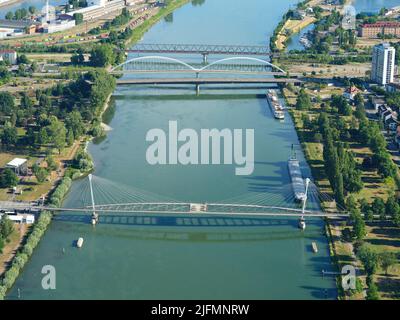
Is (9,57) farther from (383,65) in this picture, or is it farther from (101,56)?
(383,65)

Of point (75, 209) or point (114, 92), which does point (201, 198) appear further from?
point (114, 92)

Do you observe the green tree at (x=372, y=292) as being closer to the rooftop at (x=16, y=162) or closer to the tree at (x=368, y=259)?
the tree at (x=368, y=259)

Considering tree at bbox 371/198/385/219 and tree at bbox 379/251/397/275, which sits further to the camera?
tree at bbox 371/198/385/219

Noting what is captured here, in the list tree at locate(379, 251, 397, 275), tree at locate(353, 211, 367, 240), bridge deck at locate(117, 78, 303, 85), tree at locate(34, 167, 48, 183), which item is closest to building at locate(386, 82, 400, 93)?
bridge deck at locate(117, 78, 303, 85)

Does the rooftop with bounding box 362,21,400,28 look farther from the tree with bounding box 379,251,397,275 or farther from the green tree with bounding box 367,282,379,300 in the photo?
the green tree with bounding box 367,282,379,300

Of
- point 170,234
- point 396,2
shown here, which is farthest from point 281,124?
point 396,2

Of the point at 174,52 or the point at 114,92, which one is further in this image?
the point at 174,52
